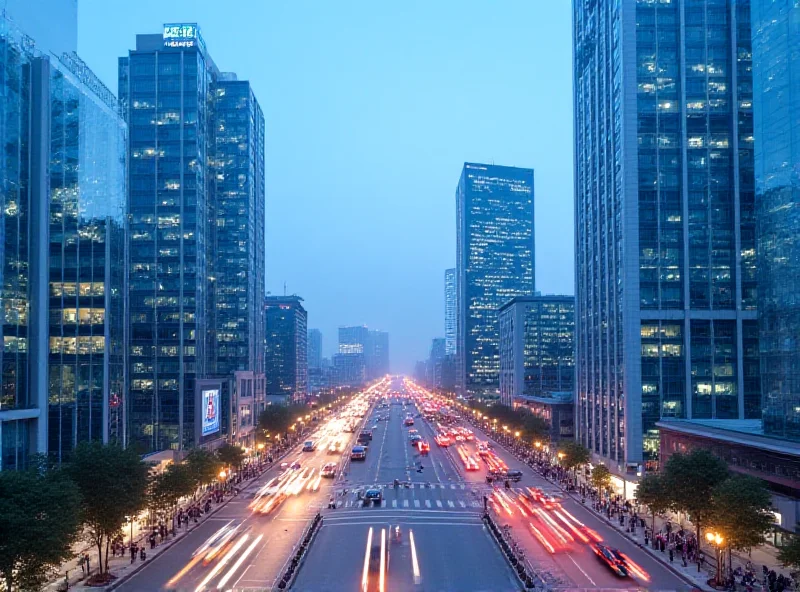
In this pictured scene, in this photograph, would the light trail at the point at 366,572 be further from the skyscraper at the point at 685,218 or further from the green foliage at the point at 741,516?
the skyscraper at the point at 685,218

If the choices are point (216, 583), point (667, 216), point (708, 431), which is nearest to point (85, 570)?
point (216, 583)

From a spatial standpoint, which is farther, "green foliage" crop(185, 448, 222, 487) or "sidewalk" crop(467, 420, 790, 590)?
"green foliage" crop(185, 448, 222, 487)

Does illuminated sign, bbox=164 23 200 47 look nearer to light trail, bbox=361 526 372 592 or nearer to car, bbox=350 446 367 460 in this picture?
car, bbox=350 446 367 460

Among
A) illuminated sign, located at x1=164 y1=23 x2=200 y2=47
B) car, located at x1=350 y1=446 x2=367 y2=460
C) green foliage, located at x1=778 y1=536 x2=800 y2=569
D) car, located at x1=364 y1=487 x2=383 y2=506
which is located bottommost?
car, located at x1=350 y1=446 x2=367 y2=460

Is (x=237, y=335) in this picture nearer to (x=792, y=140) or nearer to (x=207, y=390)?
(x=207, y=390)

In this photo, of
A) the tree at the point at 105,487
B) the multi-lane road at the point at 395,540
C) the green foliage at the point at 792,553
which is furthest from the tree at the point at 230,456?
the green foliage at the point at 792,553

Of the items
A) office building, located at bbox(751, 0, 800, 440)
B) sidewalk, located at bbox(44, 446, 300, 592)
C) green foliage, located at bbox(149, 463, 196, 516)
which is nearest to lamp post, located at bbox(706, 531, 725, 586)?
office building, located at bbox(751, 0, 800, 440)
